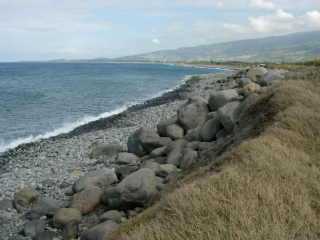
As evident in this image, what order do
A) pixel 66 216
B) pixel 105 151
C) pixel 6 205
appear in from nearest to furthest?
1. pixel 66 216
2. pixel 6 205
3. pixel 105 151

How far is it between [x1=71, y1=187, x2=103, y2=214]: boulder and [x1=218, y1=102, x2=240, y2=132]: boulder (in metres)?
4.69

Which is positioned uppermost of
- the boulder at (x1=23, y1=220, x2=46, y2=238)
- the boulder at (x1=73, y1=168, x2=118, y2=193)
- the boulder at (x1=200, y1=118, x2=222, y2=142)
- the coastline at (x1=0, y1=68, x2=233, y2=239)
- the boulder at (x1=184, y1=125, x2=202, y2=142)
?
the boulder at (x1=200, y1=118, x2=222, y2=142)

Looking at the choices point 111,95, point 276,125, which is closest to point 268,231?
point 276,125

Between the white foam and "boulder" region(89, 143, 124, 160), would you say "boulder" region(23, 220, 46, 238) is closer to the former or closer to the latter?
"boulder" region(89, 143, 124, 160)

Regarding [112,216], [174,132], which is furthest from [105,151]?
[112,216]

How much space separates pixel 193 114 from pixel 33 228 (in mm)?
8921

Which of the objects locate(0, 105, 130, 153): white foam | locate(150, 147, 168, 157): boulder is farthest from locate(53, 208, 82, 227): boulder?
locate(0, 105, 130, 153): white foam

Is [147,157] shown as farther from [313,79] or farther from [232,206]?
[232,206]

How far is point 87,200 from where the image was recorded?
14.5m

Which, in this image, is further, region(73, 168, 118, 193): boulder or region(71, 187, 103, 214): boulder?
region(73, 168, 118, 193): boulder

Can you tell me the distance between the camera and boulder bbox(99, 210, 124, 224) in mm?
12525

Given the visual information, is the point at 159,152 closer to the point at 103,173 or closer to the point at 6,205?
the point at 103,173

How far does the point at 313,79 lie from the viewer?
52.9 feet

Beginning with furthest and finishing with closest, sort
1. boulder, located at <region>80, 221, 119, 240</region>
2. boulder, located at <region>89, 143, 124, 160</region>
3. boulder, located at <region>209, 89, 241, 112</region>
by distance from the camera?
boulder, located at <region>89, 143, 124, 160</region>
boulder, located at <region>209, 89, 241, 112</region>
boulder, located at <region>80, 221, 119, 240</region>
